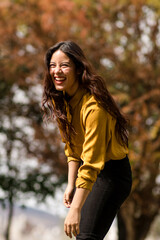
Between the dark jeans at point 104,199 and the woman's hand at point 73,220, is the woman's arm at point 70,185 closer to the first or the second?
the dark jeans at point 104,199

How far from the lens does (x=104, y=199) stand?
2277mm

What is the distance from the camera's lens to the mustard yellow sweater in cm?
210

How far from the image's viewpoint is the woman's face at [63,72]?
2.37 m

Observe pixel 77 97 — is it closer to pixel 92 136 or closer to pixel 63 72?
pixel 63 72

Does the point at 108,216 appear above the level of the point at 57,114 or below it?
below

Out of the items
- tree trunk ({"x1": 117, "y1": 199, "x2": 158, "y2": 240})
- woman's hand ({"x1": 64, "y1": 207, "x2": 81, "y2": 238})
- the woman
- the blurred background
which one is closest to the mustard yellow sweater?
the woman

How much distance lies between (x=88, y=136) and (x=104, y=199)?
418 mm

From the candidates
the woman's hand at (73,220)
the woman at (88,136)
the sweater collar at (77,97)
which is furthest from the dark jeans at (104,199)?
the sweater collar at (77,97)

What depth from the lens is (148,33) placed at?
9.18 meters

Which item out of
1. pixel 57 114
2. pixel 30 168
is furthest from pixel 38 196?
pixel 57 114

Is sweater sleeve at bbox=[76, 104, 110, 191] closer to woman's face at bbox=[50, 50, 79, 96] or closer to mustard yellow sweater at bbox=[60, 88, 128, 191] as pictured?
mustard yellow sweater at bbox=[60, 88, 128, 191]

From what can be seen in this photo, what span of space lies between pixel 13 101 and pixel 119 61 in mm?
4254

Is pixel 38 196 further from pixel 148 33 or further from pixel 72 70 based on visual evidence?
pixel 72 70

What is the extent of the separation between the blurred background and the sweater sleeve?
5.71 m
